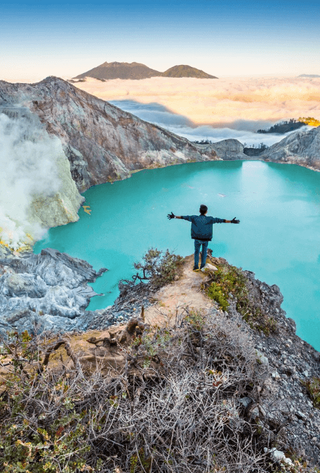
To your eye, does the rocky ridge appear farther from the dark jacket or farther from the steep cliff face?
the steep cliff face

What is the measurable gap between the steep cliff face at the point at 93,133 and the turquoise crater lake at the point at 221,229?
8.72 ft

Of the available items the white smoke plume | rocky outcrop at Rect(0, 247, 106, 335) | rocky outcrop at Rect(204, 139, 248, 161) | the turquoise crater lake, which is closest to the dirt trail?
the turquoise crater lake

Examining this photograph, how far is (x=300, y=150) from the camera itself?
4912 cm

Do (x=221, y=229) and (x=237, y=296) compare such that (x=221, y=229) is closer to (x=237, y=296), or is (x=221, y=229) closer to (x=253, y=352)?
(x=237, y=296)

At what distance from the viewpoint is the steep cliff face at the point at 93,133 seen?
3189 centimetres

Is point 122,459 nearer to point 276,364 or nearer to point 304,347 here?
point 276,364

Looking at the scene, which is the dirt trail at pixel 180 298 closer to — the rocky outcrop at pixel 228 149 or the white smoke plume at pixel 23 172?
the white smoke plume at pixel 23 172

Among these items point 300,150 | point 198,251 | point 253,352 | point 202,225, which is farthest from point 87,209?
point 300,150

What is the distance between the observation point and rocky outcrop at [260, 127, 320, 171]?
4681 centimetres

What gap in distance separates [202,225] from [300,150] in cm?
4859

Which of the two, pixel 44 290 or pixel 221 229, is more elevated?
pixel 44 290

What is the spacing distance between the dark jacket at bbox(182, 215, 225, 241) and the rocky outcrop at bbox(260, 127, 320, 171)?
44485mm

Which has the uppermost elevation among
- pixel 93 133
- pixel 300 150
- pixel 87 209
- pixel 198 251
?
pixel 93 133

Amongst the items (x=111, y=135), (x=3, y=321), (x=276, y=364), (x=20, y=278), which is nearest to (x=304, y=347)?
(x=276, y=364)
